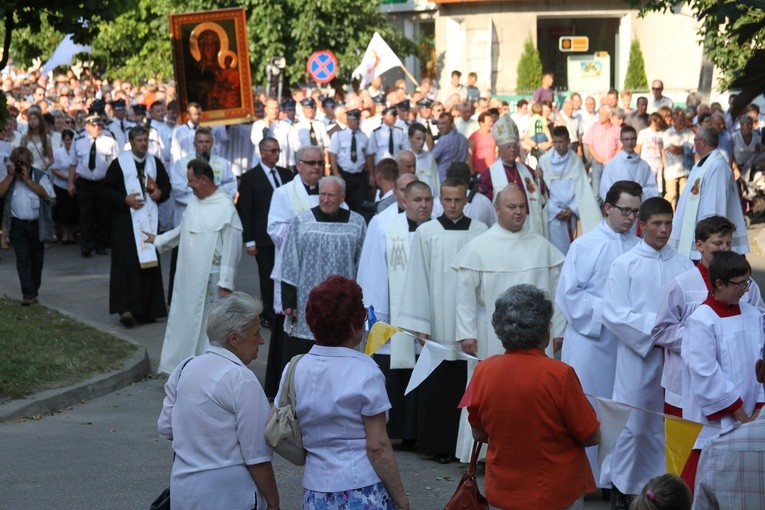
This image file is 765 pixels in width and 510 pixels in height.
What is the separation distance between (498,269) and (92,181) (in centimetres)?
1137

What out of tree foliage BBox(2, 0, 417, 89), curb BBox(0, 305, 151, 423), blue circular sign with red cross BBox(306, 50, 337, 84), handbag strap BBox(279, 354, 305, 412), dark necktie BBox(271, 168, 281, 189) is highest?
tree foliage BBox(2, 0, 417, 89)

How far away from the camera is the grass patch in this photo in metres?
11.0

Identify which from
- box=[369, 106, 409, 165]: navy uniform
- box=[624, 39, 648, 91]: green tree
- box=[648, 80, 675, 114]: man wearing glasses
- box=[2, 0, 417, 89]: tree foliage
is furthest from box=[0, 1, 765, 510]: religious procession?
box=[624, 39, 648, 91]: green tree

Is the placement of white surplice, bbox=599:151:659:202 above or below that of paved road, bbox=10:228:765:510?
above

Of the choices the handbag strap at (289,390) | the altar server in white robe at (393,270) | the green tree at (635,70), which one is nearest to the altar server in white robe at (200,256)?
the altar server in white robe at (393,270)

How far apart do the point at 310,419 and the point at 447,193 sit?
3885mm

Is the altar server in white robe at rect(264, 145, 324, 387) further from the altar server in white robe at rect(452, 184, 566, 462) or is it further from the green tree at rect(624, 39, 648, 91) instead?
the green tree at rect(624, 39, 648, 91)

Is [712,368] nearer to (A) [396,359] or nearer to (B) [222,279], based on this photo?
(A) [396,359]

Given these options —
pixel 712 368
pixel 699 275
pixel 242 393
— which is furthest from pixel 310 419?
pixel 699 275

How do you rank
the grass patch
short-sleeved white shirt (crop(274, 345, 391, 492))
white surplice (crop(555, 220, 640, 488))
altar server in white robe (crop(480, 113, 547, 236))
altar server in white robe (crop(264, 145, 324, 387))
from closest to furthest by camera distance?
short-sleeved white shirt (crop(274, 345, 391, 492)) → white surplice (crop(555, 220, 640, 488)) → altar server in white robe (crop(264, 145, 324, 387)) → the grass patch → altar server in white robe (crop(480, 113, 547, 236))

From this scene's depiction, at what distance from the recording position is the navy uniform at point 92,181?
18656 millimetres

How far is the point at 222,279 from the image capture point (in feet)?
36.8

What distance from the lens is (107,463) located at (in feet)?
29.5

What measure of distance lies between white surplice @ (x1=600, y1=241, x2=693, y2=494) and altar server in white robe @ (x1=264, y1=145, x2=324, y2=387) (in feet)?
12.0
